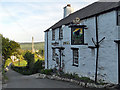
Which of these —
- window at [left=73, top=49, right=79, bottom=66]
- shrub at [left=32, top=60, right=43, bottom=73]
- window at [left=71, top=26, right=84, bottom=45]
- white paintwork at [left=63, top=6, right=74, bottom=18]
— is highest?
white paintwork at [left=63, top=6, right=74, bottom=18]

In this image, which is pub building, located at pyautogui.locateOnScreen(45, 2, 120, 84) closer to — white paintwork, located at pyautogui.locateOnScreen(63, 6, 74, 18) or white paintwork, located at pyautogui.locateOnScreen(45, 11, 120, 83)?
white paintwork, located at pyautogui.locateOnScreen(45, 11, 120, 83)

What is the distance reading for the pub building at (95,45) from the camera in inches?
336

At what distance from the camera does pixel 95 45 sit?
388 inches

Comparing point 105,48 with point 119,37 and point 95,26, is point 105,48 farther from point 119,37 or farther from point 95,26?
point 95,26

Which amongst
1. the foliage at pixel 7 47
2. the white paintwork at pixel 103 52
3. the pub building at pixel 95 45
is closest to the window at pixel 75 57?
the pub building at pixel 95 45

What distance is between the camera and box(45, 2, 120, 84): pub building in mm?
8527

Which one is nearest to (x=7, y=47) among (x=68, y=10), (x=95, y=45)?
(x=68, y=10)

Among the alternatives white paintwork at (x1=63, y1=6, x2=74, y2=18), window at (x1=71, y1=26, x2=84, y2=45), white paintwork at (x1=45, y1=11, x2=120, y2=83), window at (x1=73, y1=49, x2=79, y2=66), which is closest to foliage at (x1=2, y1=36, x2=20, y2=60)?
white paintwork at (x1=63, y1=6, x2=74, y2=18)

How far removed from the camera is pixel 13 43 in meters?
31.9

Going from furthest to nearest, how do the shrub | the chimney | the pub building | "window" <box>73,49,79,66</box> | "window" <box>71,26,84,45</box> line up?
1. the shrub
2. the chimney
3. "window" <box>73,49,79,66</box>
4. "window" <box>71,26,84,45</box>
5. the pub building

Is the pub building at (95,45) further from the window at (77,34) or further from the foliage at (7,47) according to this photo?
the foliage at (7,47)

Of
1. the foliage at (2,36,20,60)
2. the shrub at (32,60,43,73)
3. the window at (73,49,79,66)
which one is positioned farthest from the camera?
the foliage at (2,36,20,60)

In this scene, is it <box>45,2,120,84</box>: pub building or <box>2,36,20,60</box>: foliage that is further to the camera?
<box>2,36,20,60</box>: foliage

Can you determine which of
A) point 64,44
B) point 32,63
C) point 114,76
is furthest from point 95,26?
point 32,63
